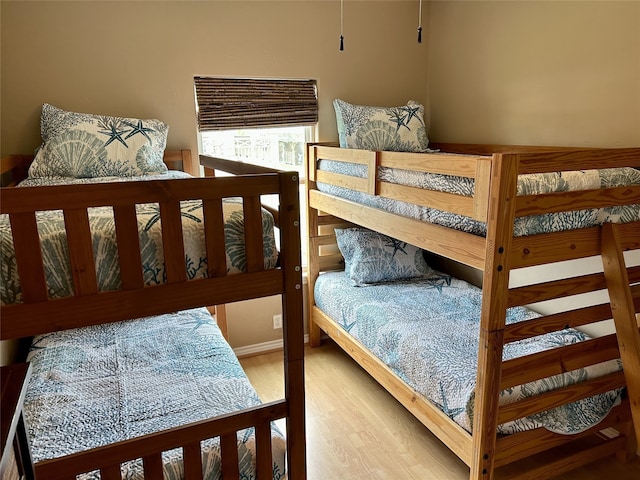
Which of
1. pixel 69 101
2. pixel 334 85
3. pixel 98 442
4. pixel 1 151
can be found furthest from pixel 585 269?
pixel 1 151

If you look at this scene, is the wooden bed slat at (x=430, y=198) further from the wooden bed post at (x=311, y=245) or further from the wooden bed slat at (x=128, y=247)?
the wooden bed slat at (x=128, y=247)

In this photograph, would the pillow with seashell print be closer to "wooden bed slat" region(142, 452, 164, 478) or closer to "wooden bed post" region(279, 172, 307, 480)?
"wooden bed post" region(279, 172, 307, 480)

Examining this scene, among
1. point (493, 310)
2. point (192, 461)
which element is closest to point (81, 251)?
point (192, 461)

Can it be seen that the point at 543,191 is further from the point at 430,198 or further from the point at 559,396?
the point at 559,396

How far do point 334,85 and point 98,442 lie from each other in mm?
2537

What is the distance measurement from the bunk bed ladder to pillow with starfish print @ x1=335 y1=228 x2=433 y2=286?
1.42 metres

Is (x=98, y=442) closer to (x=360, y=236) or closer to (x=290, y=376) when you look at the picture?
(x=290, y=376)

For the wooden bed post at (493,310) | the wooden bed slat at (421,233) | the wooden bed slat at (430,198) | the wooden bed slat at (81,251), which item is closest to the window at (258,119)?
the wooden bed slat at (421,233)

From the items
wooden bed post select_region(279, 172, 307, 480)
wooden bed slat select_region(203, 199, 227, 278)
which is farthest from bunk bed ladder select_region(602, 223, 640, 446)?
wooden bed slat select_region(203, 199, 227, 278)

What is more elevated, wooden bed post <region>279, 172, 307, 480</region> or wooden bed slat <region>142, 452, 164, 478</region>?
wooden bed post <region>279, 172, 307, 480</region>

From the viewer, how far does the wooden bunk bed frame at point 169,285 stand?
103 cm

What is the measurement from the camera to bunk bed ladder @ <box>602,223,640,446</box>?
168 cm

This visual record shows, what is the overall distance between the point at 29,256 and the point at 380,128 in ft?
7.62

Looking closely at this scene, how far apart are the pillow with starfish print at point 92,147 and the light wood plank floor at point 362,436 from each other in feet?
4.85
